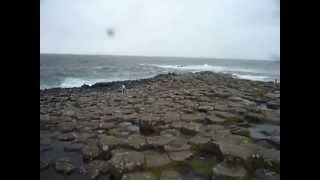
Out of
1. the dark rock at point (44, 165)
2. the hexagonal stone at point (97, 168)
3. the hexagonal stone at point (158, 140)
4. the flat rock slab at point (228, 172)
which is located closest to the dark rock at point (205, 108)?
the hexagonal stone at point (158, 140)

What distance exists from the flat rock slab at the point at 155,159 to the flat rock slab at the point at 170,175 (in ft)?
0.23

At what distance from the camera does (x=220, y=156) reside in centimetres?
185

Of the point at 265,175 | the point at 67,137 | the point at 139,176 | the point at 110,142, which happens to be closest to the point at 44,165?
the point at 67,137

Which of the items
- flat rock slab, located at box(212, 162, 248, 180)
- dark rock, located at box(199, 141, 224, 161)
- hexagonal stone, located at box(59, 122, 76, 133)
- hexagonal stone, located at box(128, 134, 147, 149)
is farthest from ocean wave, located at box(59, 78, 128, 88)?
flat rock slab, located at box(212, 162, 248, 180)

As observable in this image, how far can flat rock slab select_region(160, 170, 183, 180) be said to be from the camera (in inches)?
66.1

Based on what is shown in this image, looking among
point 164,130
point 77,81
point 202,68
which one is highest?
point 202,68

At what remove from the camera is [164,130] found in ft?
6.59

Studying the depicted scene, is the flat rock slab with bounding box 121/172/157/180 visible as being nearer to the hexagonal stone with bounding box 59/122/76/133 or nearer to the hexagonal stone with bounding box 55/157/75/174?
the hexagonal stone with bounding box 55/157/75/174

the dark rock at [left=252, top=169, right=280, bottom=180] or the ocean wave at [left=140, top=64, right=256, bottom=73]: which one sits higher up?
the ocean wave at [left=140, top=64, right=256, bottom=73]

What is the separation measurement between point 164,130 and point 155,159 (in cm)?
26

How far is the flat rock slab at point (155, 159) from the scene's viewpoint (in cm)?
178

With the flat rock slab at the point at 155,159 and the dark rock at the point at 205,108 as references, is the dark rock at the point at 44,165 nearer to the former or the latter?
the flat rock slab at the point at 155,159

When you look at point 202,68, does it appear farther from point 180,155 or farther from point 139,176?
point 139,176
